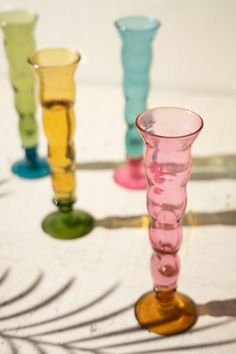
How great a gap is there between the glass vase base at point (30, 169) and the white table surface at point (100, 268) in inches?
0.7

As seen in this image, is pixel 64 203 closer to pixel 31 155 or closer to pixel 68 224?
pixel 68 224

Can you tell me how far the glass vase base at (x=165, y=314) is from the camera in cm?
85

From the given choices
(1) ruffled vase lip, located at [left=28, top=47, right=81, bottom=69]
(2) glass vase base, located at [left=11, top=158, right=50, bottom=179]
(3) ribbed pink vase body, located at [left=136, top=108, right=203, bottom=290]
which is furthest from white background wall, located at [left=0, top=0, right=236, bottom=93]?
(3) ribbed pink vase body, located at [left=136, top=108, right=203, bottom=290]

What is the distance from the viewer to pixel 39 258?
100 cm

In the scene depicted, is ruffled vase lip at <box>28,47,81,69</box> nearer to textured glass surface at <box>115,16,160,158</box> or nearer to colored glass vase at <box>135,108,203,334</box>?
textured glass surface at <box>115,16,160,158</box>

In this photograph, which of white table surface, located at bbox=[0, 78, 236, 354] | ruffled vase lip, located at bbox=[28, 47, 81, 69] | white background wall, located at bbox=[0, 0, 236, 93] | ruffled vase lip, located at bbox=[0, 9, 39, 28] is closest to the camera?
white table surface, located at bbox=[0, 78, 236, 354]

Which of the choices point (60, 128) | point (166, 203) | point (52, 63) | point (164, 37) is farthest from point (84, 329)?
point (164, 37)

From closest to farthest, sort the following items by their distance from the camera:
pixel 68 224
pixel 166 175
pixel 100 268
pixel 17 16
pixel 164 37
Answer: pixel 166 175 < pixel 100 268 < pixel 68 224 < pixel 17 16 < pixel 164 37

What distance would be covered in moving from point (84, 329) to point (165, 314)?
14cm

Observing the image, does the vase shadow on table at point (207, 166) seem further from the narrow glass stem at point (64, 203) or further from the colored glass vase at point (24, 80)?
the narrow glass stem at point (64, 203)

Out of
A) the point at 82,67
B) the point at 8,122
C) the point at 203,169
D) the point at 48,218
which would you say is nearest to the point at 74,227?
the point at 48,218

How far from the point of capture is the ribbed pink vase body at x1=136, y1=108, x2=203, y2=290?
723mm

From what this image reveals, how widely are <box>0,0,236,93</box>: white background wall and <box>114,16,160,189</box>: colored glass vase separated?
47 centimetres

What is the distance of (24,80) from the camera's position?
120 centimetres
